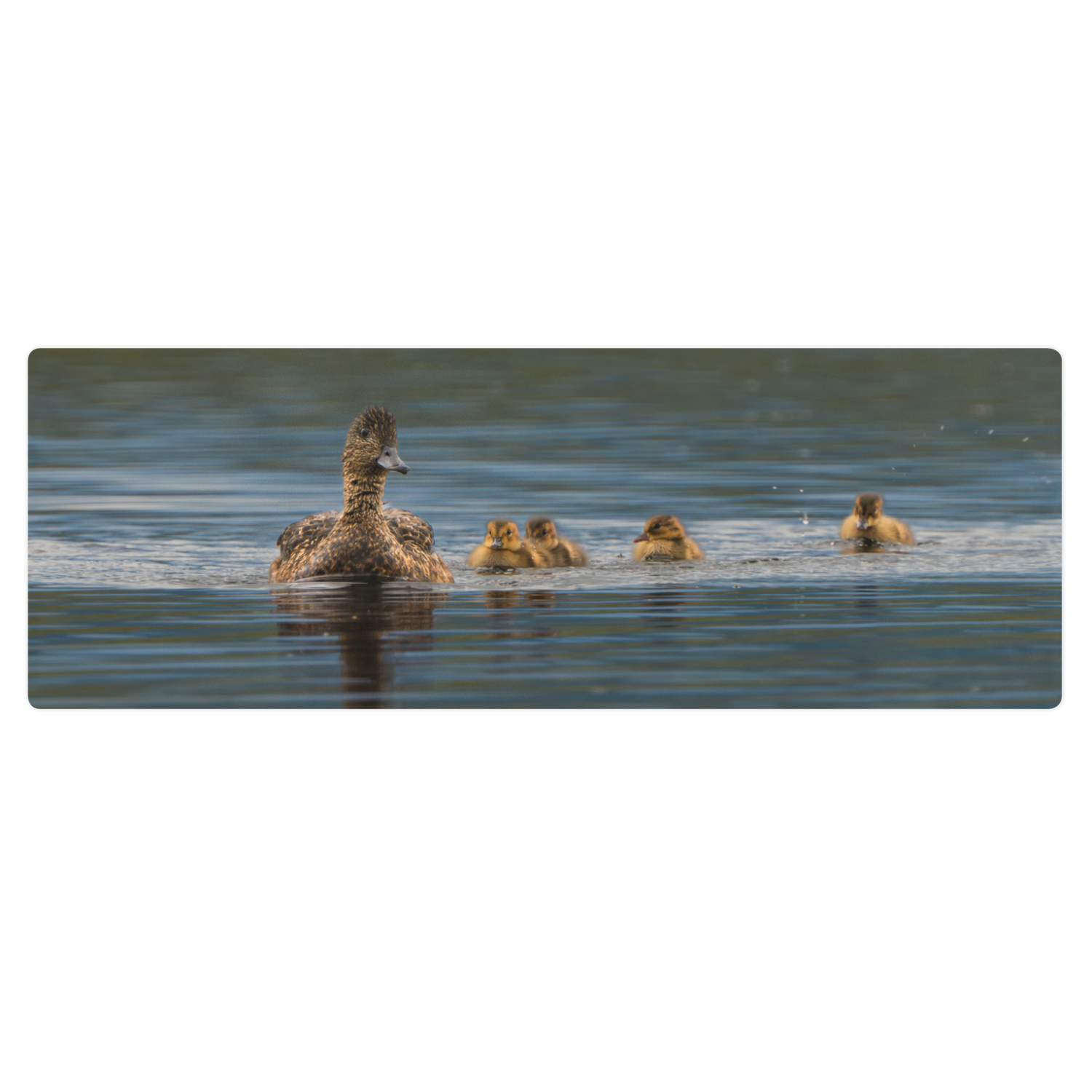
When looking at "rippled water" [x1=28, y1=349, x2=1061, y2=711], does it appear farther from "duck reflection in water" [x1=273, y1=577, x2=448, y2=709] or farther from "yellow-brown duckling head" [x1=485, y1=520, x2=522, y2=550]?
"yellow-brown duckling head" [x1=485, y1=520, x2=522, y2=550]

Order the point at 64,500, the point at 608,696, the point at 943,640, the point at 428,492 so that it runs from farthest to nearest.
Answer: the point at 428,492
the point at 64,500
the point at 943,640
the point at 608,696

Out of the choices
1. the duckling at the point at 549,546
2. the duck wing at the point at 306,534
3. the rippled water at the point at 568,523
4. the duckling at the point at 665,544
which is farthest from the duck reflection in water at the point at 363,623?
the duckling at the point at 665,544

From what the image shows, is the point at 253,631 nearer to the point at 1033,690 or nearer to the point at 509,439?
the point at 509,439

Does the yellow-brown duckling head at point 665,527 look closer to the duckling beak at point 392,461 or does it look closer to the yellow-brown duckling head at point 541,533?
the yellow-brown duckling head at point 541,533

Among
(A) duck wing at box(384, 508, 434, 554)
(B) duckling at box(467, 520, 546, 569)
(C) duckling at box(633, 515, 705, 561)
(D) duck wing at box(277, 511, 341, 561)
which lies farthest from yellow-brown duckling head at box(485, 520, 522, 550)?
(D) duck wing at box(277, 511, 341, 561)

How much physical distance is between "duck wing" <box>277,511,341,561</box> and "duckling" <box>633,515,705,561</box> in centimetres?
142

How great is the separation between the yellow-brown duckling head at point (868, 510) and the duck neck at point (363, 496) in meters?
2.24

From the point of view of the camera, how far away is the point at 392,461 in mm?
9195

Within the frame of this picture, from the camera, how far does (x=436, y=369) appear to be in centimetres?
877

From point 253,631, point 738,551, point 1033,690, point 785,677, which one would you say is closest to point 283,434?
point 253,631

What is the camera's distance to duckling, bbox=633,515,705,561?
9.54 meters

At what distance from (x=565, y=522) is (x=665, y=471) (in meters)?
0.54

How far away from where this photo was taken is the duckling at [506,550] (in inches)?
370

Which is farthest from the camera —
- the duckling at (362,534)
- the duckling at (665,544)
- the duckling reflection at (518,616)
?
the duckling at (665,544)
